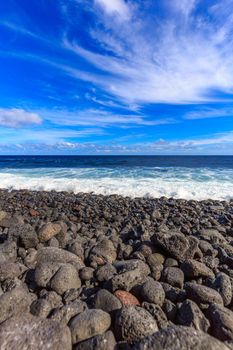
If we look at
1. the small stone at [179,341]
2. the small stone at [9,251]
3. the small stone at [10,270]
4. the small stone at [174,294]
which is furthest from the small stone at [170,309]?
the small stone at [9,251]

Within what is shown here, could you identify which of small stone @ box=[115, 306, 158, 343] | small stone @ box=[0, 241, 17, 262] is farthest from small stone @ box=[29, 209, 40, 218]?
small stone @ box=[115, 306, 158, 343]

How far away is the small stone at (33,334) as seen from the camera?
209 centimetres

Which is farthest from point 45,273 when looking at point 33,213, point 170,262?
point 33,213

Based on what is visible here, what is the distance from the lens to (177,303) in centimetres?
284

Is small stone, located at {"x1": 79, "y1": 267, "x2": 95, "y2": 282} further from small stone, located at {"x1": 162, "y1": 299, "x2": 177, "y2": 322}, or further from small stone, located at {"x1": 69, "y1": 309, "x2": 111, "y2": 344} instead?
small stone, located at {"x1": 162, "y1": 299, "x2": 177, "y2": 322}

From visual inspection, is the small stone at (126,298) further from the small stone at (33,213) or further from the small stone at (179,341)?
the small stone at (33,213)

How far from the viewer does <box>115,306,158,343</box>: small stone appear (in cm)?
233

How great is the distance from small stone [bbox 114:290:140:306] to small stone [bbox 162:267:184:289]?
601 mm

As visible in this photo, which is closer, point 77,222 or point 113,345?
point 113,345

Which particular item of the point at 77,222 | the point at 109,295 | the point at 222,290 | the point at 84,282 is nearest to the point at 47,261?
the point at 84,282

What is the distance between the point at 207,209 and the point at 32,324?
696cm

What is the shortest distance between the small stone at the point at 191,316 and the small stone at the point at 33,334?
3.29ft

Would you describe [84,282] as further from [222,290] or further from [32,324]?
[222,290]

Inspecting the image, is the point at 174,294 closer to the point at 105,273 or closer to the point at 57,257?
the point at 105,273
